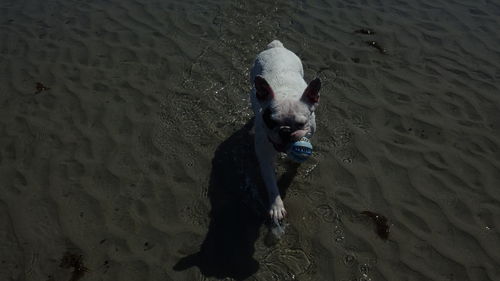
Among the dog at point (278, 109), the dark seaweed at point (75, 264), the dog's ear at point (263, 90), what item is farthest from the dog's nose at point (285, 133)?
the dark seaweed at point (75, 264)

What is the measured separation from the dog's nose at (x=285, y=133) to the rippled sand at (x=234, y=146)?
4.01 feet

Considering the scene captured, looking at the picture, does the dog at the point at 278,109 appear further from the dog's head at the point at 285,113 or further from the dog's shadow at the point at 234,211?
the dog's shadow at the point at 234,211

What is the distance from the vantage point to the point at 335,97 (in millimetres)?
6297

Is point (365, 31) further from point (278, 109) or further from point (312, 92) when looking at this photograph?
point (278, 109)

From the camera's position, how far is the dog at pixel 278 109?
3.88 m

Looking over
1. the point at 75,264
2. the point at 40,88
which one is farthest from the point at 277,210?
the point at 40,88

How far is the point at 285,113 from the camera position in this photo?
12.7 ft

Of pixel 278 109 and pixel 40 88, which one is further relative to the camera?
pixel 40 88

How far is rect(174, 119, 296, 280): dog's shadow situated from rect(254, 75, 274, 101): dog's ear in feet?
4.56

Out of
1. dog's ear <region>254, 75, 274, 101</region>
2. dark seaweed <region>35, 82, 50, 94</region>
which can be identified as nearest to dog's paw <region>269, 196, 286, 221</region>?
A: dog's ear <region>254, 75, 274, 101</region>

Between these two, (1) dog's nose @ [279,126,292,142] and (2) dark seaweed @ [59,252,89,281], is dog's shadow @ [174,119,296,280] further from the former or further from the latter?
(1) dog's nose @ [279,126,292,142]

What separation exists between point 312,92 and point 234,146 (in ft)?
6.10

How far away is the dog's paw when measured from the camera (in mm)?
4488

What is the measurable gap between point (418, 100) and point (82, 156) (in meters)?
4.95
